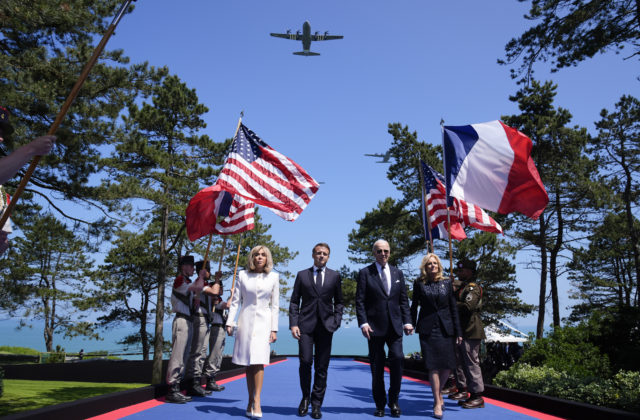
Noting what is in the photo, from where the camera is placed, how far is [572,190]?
2580 centimetres

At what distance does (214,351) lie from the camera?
7992mm

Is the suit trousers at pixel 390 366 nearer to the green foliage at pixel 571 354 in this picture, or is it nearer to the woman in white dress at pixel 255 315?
the woman in white dress at pixel 255 315

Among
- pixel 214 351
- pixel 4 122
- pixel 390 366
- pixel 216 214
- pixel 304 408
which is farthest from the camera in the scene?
pixel 216 214

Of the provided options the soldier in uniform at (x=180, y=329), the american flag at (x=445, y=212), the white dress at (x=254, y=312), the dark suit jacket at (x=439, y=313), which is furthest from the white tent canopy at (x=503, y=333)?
the white dress at (x=254, y=312)

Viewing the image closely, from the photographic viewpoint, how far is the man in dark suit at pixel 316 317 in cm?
591

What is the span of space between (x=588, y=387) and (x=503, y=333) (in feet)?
76.8

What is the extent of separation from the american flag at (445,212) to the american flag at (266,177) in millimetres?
2966

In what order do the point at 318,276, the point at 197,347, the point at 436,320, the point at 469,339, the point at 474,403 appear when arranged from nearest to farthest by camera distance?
the point at 318,276 → the point at 436,320 → the point at 474,403 → the point at 469,339 → the point at 197,347

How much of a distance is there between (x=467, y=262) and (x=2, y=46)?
11.4 meters

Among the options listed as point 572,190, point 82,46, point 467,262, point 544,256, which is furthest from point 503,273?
point 82,46

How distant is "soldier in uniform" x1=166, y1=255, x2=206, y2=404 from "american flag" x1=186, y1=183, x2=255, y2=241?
1.85m

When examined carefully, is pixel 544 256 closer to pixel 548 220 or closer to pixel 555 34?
pixel 548 220

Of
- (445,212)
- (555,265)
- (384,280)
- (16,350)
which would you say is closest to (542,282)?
(555,265)

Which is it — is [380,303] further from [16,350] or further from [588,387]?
[16,350]
